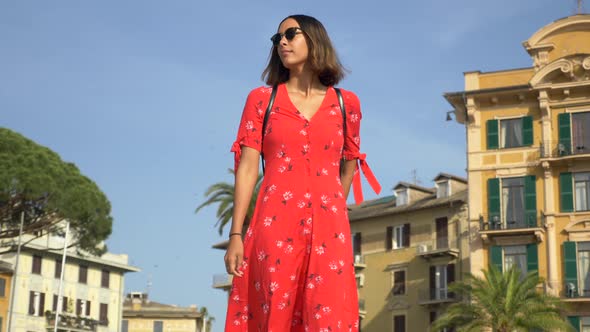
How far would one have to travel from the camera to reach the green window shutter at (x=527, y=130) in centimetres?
5141

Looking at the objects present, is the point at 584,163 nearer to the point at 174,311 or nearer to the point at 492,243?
the point at 492,243

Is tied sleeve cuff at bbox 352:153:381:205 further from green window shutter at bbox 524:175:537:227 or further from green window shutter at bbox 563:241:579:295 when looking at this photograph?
green window shutter at bbox 524:175:537:227

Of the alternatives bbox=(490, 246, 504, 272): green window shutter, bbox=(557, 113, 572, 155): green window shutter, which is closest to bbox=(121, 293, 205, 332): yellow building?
bbox=(490, 246, 504, 272): green window shutter

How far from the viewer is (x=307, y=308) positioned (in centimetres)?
548

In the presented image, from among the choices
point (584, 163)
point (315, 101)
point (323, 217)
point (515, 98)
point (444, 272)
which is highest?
point (515, 98)

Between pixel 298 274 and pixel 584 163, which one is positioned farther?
pixel 584 163

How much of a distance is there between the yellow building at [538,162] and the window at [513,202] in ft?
0.16

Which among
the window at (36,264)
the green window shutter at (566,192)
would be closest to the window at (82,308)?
the window at (36,264)

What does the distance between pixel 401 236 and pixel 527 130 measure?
16636mm

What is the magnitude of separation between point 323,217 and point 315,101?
772mm

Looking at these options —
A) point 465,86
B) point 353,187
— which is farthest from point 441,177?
point 353,187

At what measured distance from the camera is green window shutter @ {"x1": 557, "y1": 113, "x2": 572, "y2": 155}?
5038 centimetres

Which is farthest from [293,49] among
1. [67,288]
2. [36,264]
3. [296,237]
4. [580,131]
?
[67,288]

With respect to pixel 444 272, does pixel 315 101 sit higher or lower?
lower
